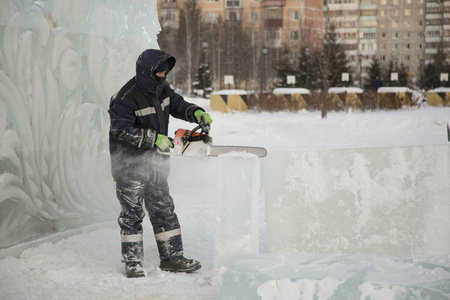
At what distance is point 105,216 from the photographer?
518 cm

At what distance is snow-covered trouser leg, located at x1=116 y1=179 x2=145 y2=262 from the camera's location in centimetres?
385

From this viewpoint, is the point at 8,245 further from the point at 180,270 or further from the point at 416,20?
Result: the point at 416,20

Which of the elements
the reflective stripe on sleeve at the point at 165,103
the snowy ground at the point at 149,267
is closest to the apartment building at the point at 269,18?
the snowy ground at the point at 149,267

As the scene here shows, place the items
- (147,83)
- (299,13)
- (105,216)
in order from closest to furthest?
(147,83)
(105,216)
(299,13)

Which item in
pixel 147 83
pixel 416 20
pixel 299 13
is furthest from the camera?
pixel 416 20

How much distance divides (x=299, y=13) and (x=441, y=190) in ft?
164

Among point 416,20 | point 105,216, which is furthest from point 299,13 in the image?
point 105,216

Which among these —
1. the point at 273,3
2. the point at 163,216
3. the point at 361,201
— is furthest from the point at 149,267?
the point at 273,3

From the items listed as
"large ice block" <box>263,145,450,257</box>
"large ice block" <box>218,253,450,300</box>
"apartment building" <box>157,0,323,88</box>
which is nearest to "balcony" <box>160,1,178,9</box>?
"apartment building" <box>157,0,323,88</box>

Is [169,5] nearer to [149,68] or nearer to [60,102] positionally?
[60,102]

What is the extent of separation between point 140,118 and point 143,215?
66 cm

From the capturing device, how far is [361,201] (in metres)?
3.92

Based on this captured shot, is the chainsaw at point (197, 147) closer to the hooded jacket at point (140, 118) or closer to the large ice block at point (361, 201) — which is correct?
the hooded jacket at point (140, 118)

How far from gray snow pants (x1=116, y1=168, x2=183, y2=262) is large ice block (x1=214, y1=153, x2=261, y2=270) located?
51 cm
